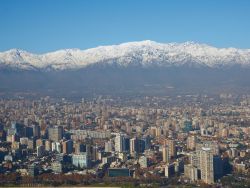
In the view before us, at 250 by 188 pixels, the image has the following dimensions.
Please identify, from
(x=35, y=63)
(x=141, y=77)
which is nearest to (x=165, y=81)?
(x=141, y=77)

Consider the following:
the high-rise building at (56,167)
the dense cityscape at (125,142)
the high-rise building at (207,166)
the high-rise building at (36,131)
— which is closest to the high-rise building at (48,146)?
the dense cityscape at (125,142)

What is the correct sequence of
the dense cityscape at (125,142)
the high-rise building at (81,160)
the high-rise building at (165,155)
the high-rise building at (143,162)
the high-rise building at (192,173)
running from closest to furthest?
the high-rise building at (192,173)
the dense cityscape at (125,142)
the high-rise building at (143,162)
the high-rise building at (81,160)
the high-rise building at (165,155)

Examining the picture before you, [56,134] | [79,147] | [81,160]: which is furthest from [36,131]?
[81,160]

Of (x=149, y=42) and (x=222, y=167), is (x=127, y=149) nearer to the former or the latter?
(x=222, y=167)

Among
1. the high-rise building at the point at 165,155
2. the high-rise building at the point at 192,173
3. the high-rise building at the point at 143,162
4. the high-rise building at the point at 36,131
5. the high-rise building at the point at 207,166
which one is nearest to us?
the high-rise building at the point at 207,166

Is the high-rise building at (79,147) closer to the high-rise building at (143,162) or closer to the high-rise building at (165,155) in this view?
the high-rise building at (143,162)

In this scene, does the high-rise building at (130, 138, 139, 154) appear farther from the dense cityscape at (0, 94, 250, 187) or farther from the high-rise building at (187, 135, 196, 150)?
the high-rise building at (187, 135, 196, 150)
